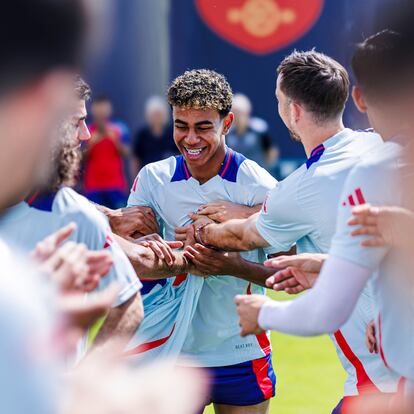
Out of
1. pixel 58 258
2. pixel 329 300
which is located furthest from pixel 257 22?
pixel 58 258

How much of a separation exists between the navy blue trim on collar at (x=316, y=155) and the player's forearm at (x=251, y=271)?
2.43ft

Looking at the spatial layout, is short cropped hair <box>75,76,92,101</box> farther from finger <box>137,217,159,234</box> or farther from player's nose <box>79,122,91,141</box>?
finger <box>137,217,159,234</box>

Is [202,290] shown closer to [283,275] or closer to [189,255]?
[189,255]

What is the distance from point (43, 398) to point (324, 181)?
211 cm

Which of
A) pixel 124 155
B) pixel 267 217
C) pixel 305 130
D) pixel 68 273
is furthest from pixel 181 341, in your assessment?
pixel 124 155

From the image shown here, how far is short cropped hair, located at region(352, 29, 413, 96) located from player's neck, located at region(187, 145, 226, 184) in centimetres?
166

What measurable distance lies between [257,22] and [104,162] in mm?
3333

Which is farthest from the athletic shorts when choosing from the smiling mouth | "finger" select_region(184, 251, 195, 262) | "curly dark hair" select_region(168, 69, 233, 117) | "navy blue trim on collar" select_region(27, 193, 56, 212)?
"navy blue trim on collar" select_region(27, 193, 56, 212)

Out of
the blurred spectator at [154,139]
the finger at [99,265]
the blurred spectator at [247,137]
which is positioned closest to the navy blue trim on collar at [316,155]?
the finger at [99,265]

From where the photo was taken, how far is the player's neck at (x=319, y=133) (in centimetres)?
336

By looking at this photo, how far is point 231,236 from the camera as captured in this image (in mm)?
3682

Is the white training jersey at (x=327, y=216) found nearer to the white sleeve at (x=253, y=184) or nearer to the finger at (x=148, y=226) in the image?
the white sleeve at (x=253, y=184)

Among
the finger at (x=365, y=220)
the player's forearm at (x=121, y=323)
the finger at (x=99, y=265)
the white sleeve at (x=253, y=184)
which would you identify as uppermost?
the finger at (x=99, y=265)

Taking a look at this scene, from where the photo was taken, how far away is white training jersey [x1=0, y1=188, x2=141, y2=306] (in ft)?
7.48
